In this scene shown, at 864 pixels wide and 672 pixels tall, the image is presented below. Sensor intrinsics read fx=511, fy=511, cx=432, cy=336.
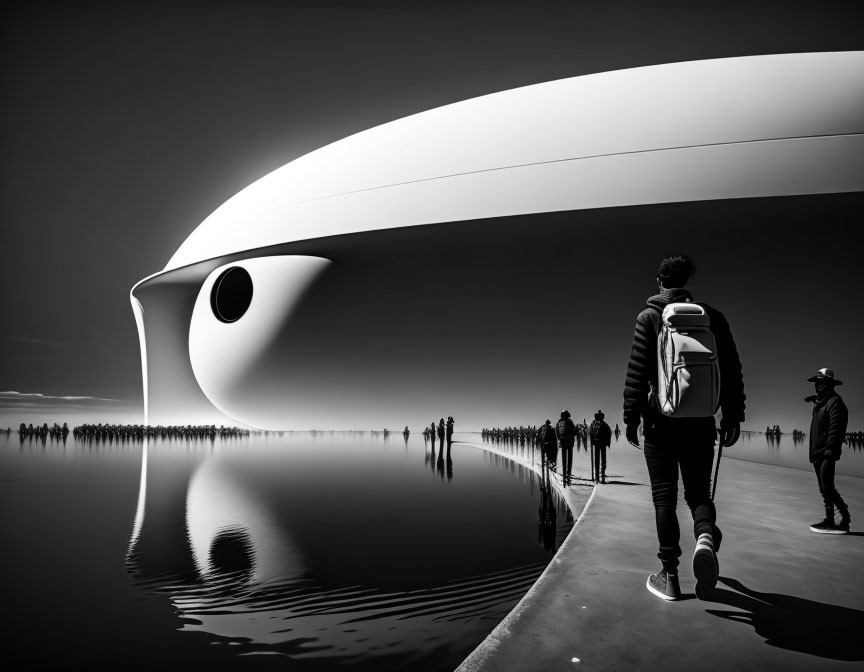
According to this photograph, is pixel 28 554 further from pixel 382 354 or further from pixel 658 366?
pixel 382 354

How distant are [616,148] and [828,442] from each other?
307 inches

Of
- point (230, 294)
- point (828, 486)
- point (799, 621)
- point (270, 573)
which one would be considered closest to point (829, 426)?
point (828, 486)

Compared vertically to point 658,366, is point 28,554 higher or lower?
lower

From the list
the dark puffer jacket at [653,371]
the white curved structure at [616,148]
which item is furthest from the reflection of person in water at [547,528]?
the white curved structure at [616,148]

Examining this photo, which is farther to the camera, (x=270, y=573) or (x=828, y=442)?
(x=270, y=573)

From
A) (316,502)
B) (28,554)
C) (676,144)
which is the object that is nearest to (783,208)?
(676,144)

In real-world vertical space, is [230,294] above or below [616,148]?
below

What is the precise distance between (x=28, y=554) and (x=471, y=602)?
5840 mm

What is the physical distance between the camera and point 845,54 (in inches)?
447

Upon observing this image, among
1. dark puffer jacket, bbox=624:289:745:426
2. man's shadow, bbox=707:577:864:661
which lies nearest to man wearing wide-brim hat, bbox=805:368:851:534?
man's shadow, bbox=707:577:864:661

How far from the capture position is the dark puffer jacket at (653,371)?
275cm

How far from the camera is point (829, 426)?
476 cm

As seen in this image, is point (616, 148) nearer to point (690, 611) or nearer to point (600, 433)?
point (600, 433)

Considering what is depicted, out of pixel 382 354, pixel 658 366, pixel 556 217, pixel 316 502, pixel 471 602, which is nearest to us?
pixel 658 366
